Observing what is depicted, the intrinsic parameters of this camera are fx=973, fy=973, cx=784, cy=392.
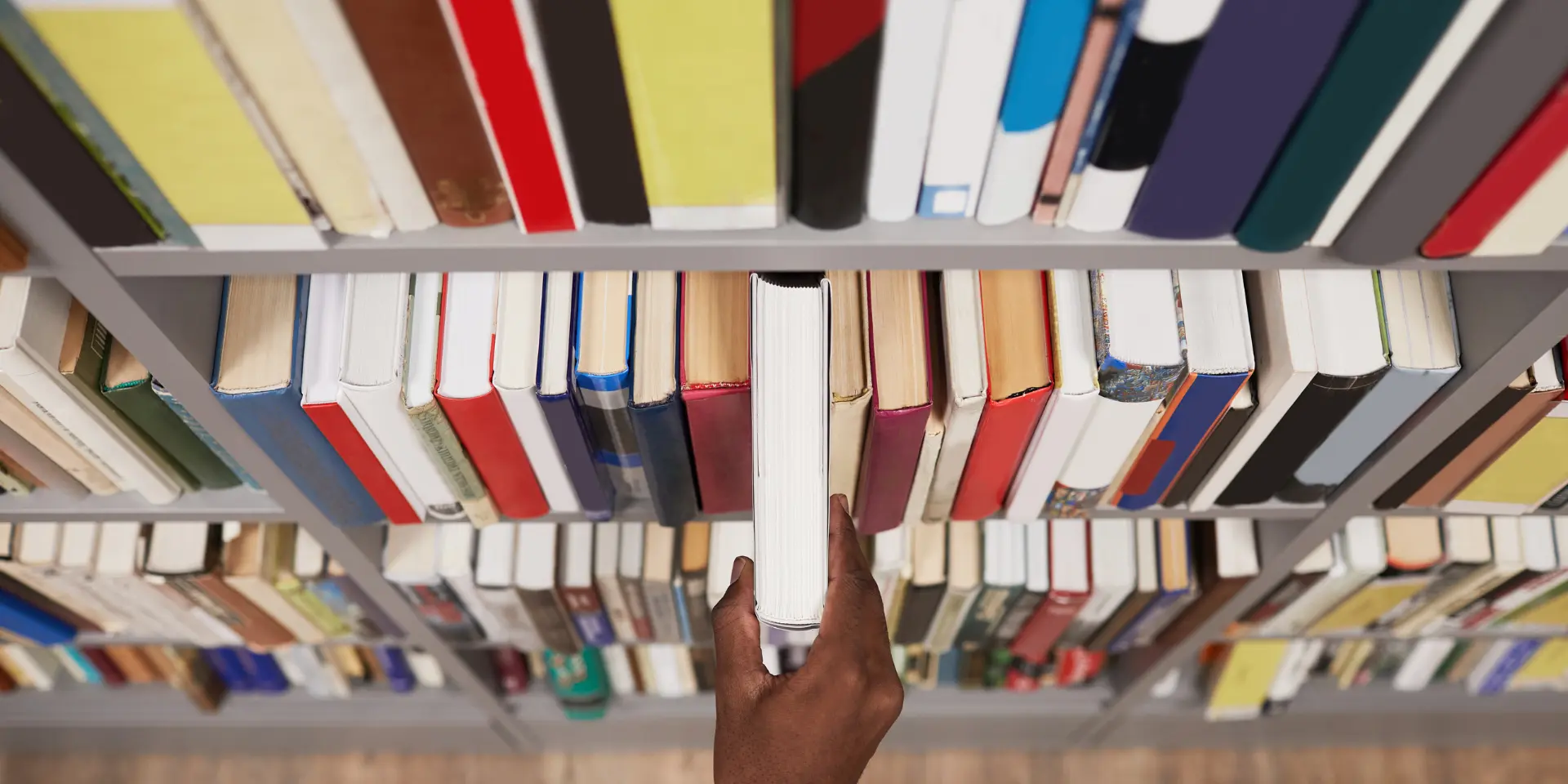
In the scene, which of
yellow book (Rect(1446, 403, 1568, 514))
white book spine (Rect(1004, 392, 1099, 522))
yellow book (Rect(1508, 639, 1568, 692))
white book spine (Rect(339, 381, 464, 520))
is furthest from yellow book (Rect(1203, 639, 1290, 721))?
white book spine (Rect(339, 381, 464, 520))

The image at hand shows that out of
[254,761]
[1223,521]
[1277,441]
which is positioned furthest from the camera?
[254,761]

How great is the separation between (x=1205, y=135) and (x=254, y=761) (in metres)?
2.07

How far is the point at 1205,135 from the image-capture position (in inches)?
22.3

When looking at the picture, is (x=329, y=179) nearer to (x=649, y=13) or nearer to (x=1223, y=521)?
(x=649, y=13)

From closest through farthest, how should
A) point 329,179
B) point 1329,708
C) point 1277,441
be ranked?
point 329,179 < point 1277,441 < point 1329,708

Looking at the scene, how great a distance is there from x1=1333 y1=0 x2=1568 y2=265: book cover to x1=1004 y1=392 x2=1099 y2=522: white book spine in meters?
0.23

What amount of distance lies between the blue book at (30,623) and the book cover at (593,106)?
1132 mm

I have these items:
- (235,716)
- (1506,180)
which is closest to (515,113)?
(1506,180)

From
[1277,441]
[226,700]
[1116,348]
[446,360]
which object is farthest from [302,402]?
[226,700]

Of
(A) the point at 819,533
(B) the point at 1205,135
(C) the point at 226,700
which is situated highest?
(B) the point at 1205,135

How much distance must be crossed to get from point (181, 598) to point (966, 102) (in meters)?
1.19

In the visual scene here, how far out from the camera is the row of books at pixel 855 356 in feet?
2.56

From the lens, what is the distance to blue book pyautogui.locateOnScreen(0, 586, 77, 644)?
4.12ft

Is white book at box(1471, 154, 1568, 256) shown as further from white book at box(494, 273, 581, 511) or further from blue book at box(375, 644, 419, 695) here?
blue book at box(375, 644, 419, 695)
